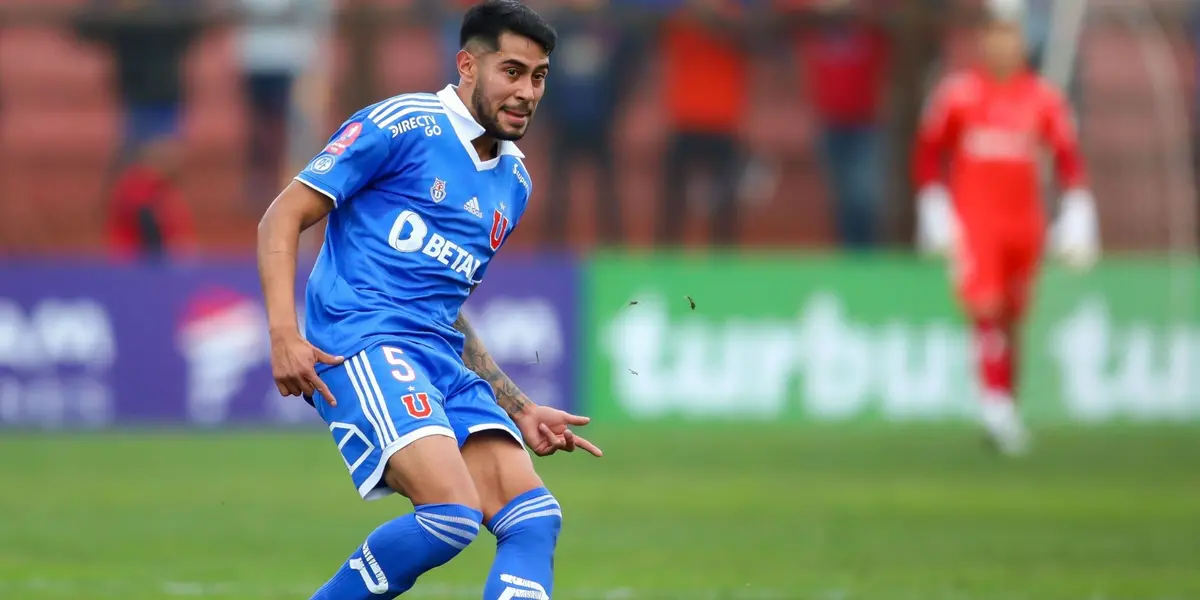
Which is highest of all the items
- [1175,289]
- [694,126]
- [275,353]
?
[275,353]

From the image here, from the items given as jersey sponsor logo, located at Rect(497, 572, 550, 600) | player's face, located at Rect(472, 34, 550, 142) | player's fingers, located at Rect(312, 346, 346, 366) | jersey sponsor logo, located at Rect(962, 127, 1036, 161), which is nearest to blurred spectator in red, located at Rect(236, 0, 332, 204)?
jersey sponsor logo, located at Rect(962, 127, 1036, 161)

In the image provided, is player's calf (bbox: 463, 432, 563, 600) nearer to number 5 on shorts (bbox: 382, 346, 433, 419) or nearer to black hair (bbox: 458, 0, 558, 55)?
number 5 on shorts (bbox: 382, 346, 433, 419)

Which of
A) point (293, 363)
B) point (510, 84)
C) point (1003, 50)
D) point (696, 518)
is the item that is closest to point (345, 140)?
point (510, 84)

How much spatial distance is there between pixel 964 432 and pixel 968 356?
1.06m

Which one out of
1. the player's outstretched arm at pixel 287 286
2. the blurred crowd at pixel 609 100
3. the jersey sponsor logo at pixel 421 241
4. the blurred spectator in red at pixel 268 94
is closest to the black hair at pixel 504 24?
the jersey sponsor logo at pixel 421 241

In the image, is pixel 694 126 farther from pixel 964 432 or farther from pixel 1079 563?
pixel 1079 563

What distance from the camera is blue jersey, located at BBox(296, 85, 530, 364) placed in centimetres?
570

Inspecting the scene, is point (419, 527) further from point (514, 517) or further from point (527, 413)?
point (527, 413)

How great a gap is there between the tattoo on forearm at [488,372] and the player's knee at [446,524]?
680 millimetres

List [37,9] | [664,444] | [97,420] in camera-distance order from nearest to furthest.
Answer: [664,444]
[97,420]
[37,9]

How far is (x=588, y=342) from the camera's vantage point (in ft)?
53.9

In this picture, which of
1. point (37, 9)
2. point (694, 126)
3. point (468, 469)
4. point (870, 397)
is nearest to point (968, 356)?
point (870, 397)

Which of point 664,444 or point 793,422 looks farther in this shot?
point 793,422

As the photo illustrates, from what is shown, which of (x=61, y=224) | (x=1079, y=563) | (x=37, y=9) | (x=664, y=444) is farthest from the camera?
(x=61, y=224)
